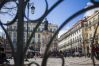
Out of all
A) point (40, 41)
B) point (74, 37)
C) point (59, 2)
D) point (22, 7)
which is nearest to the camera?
point (59, 2)

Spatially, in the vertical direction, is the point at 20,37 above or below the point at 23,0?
below

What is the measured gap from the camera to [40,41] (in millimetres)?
130500

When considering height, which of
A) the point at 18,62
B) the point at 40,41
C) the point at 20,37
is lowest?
the point at 18,62

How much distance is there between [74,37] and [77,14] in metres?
118

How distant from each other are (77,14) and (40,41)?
128 meters

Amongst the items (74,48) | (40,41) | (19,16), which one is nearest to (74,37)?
(74,48)

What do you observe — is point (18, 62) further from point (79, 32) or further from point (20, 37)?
point (79, 32)

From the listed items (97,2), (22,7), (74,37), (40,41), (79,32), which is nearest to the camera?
(97,2)

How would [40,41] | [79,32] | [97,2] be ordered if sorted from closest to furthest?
1. [97,2]
2. [79,32]
3. [40,41]

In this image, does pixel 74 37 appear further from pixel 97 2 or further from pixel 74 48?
pixel 97 2

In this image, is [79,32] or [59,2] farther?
[79,32]

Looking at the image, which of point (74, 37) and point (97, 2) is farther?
point (74, 37)

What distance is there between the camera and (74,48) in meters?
115

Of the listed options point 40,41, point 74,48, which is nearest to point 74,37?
point 74,48
